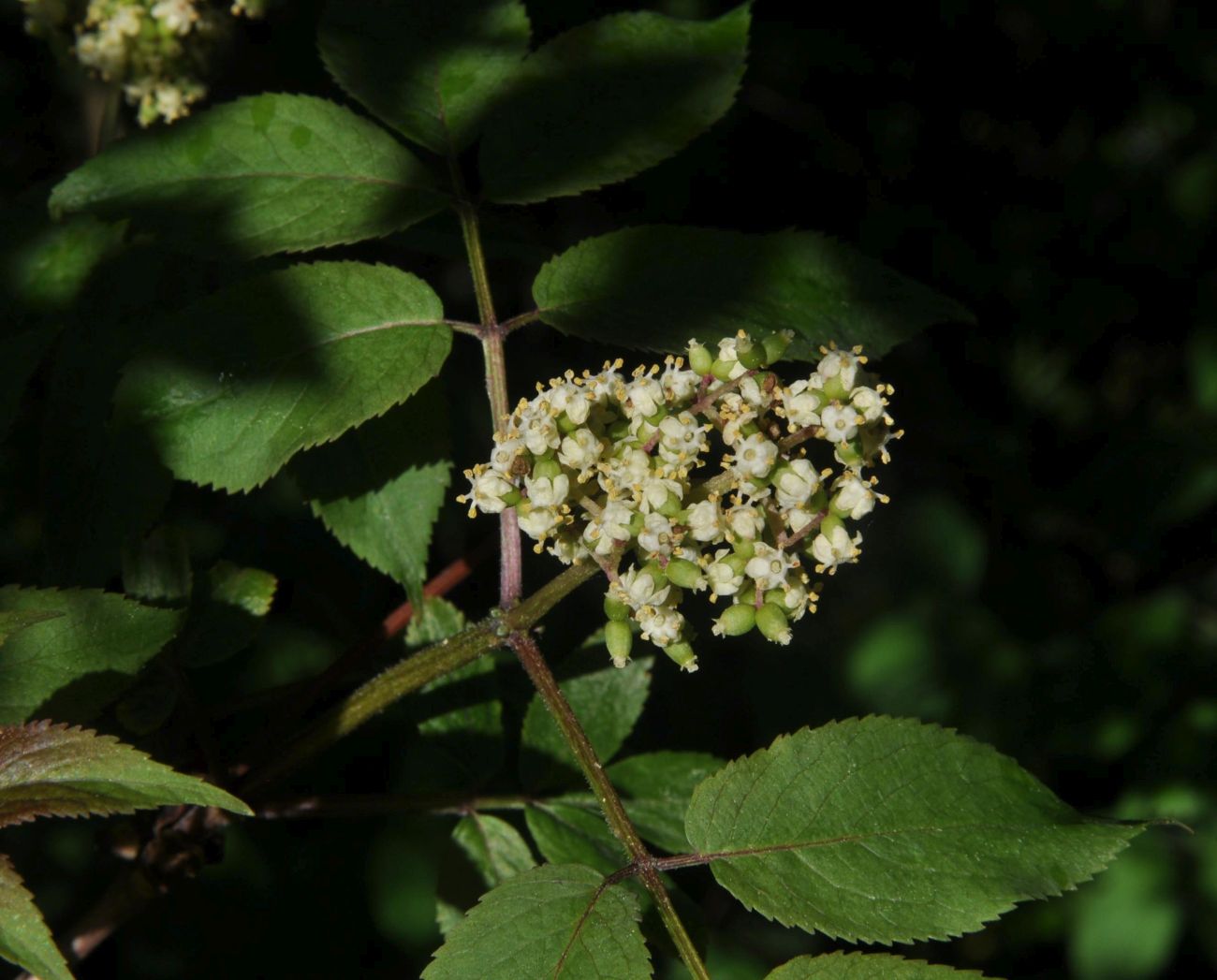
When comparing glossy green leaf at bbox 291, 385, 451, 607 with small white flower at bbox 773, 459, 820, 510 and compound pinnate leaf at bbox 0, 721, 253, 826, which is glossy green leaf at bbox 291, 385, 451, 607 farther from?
compound pinnate leaf at bbox 0, 721, 253, 826

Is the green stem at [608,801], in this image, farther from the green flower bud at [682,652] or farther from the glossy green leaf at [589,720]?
the glossy green leaf at [589,720]

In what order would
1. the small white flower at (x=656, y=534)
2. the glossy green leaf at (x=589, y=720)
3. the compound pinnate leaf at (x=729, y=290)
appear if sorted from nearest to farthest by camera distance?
the small white flower at (x=656, y=534) < the compound pinnate leaf at (x=729, y=290) < the glossy green leaf at (x=589, y=720)

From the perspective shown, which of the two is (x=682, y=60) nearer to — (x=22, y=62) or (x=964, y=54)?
(x=22, y=62)

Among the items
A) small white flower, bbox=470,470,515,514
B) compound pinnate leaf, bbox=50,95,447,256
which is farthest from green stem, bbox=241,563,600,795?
compound pinnate leaf, bbox=50,95,447,256

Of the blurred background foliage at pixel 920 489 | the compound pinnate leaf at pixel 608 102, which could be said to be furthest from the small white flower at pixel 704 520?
the blurred background foliage at pixel 920 489

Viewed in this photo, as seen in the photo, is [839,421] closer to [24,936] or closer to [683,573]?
[683,573]

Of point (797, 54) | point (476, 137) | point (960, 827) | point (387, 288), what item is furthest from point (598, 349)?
point (960, 827)
